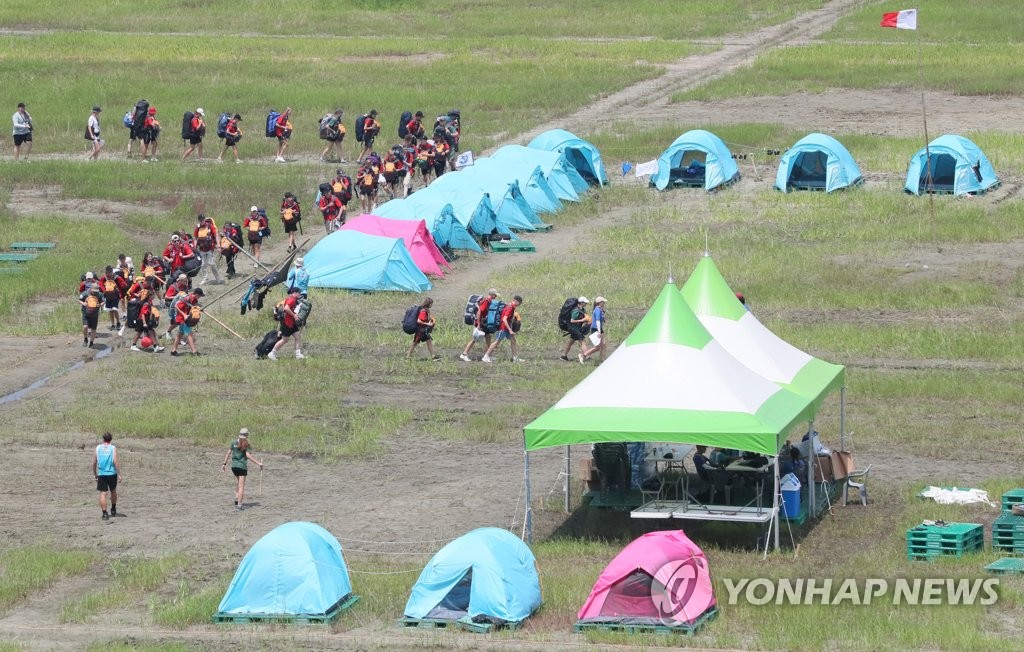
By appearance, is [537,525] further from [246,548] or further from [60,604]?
[60,604]

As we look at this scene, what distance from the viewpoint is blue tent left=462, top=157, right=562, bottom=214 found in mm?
43812

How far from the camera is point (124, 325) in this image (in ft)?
114

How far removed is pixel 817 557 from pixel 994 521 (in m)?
2.16

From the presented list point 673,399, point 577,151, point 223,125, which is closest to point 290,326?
point 673,399

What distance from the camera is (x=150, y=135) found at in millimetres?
48844

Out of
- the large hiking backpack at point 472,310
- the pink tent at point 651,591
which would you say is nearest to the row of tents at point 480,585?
the pink tent at point 651,591

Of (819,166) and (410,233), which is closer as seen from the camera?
(410,233)

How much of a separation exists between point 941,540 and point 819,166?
1051 inches

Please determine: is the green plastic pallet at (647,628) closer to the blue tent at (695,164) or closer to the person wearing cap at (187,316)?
the person wearing cap at (187,316)

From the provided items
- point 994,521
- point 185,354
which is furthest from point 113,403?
point 994,521

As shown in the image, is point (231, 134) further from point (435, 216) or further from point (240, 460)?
point (240, 460)

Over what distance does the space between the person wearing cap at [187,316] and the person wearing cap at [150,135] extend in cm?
1693

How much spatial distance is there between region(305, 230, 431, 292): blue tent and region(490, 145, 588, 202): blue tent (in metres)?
8.41

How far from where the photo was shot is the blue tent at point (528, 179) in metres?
43.8
